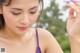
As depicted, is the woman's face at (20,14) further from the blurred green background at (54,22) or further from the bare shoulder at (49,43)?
the blurred green background at (54,22)

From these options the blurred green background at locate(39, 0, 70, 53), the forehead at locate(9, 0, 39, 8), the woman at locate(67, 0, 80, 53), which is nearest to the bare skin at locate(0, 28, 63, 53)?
the woman at locate(67, 0, 80, 53)

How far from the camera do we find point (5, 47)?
193 centimetres

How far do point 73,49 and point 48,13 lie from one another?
3234 mm

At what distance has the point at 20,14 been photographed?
177 centimetres

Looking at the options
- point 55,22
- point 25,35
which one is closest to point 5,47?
point 25,35

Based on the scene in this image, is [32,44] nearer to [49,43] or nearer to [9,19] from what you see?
[49,43]

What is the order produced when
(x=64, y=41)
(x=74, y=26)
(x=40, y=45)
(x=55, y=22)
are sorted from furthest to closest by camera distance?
1. (x=55, y=22)
2. (x=64, y=41)
3. (x=40, y=45)
4. (x=74, y=26)

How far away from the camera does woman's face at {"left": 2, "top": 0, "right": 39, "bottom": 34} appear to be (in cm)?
177

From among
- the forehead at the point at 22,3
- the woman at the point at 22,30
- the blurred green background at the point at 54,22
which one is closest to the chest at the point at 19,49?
the woman at the point at 22,30

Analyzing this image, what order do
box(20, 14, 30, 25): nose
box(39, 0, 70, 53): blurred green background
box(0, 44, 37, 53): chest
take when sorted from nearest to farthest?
box(20, 14, 30, 25): nose, box(0, 44, 37, 53): chest, box(39, 0, 70, 53): blurred green background

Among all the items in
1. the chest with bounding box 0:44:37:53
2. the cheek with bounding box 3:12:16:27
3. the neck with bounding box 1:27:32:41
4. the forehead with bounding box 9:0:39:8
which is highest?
the forehead with bounding box 9:0:39:8

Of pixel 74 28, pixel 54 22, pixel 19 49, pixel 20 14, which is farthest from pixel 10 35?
pixel 54 22

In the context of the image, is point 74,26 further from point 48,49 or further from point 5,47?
point 5,47

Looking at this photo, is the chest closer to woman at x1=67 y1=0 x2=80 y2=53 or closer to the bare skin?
the bare skin
